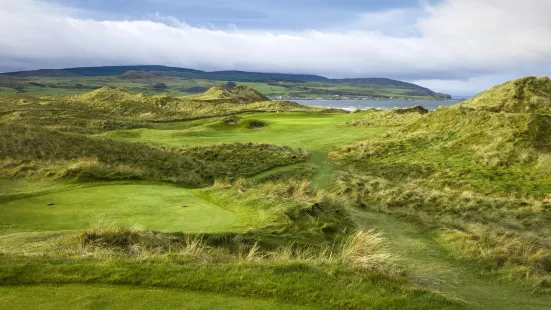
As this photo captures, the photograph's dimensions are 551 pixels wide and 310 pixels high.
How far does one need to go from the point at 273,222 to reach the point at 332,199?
3471 mm

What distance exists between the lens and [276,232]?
38.9 ft

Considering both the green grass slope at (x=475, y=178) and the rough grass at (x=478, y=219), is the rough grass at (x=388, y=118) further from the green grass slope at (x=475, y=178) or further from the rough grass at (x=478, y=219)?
the rough grass at (x=478, y=219)

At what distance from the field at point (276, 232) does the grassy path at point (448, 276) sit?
56 mm

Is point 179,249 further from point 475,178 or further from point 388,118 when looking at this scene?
point 388,118

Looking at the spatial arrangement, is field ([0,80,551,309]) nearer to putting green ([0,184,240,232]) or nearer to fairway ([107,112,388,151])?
putting green ([0,184,240,232])

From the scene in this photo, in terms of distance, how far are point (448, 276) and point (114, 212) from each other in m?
9.03

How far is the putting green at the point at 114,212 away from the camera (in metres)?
11.1

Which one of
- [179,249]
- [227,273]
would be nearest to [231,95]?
[179,249]

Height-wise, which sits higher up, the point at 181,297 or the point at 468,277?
the point at 181,297

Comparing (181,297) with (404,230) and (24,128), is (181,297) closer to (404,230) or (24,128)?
(404,230)

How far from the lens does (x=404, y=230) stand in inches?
575

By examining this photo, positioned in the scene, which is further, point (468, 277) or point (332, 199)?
point (332, 199)

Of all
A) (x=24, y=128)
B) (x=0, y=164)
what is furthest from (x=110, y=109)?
(x=0, y=164)

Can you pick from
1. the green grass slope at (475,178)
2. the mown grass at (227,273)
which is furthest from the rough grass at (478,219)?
the mown grass at (227,273)
